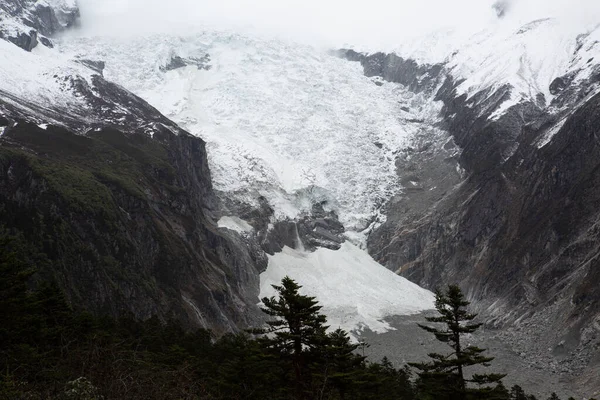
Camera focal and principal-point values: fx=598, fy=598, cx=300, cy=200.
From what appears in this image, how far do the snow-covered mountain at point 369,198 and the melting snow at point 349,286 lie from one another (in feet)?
1.74

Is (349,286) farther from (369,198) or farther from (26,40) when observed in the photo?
(26,40)

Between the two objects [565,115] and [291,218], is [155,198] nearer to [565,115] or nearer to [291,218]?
[291,218]

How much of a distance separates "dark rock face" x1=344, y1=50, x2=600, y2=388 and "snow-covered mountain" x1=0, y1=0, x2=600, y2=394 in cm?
41

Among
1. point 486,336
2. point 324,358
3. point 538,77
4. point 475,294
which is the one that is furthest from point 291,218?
point 324,358

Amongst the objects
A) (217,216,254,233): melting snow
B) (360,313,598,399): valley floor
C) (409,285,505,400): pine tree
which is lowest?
(409,285,505,400): pine tree

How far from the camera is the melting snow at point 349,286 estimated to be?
4658 inches

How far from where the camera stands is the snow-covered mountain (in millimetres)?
92312

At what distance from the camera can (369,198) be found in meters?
176

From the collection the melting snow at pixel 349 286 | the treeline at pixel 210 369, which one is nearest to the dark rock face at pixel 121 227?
the melting snow at pixel 349 286

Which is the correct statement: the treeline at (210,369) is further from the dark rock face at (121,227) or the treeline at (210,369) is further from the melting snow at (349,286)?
the melting snow at (349,286)

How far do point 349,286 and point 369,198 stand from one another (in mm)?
47081

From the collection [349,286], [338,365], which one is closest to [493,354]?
[349,286]

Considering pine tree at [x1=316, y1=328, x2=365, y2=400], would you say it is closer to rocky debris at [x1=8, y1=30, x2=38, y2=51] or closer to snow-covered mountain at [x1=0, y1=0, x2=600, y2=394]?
snow-covered mountain at [x1=0, y1=0, x2=600, y2=394]

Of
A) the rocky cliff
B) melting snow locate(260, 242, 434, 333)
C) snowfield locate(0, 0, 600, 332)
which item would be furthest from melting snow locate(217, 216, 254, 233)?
melting snow locate(260, 242, 434, 333)
